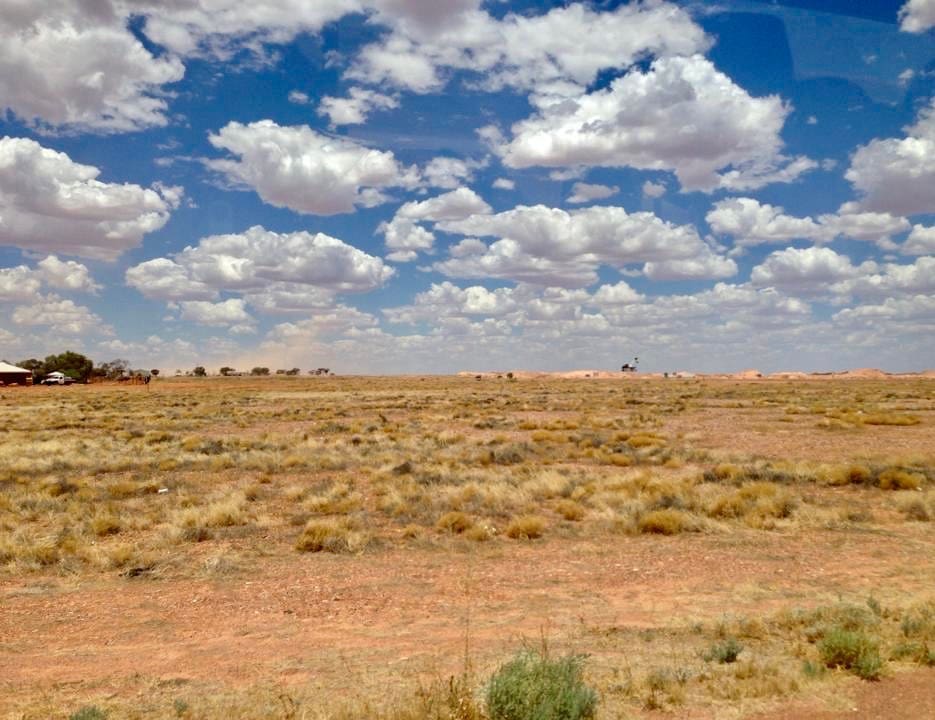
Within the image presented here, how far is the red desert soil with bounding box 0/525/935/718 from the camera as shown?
7824 millimetres

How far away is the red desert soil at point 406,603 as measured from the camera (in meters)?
7.82

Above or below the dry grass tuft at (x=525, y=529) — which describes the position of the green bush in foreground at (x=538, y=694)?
above

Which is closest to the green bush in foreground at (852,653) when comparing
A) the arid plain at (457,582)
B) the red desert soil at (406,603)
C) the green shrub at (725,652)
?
the arid plain at (457,582)

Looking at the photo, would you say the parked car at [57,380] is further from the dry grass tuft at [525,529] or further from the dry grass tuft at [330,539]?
the dry grass tuft at [525,529]

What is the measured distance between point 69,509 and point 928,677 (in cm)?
1677

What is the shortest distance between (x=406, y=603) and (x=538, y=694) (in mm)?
4451

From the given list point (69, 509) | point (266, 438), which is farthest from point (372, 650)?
point (266, 438)

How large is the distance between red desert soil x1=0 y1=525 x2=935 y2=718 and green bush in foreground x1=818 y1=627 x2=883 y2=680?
0.73ft

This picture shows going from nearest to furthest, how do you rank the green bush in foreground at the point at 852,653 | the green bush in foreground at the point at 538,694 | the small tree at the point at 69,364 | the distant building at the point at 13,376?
the green bush in foreground at the point at 538,694, the green bush in foreground at the point at 852,653, the distant building at the point at 13,376, the small tree at the point at 69,364

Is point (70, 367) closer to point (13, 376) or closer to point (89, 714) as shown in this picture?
point (13, 376)

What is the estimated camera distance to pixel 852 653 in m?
6.95

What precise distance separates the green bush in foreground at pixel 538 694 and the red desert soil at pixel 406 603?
1625 millimetres

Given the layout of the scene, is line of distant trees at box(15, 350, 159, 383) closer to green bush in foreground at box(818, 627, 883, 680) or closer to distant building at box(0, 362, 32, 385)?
distant building at box(0, 362, 32, 385)

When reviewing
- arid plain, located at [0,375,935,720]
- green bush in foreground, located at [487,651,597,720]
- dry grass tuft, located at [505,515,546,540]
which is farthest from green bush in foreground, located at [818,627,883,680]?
dry grass tuft, located at [505,515,546,540]
